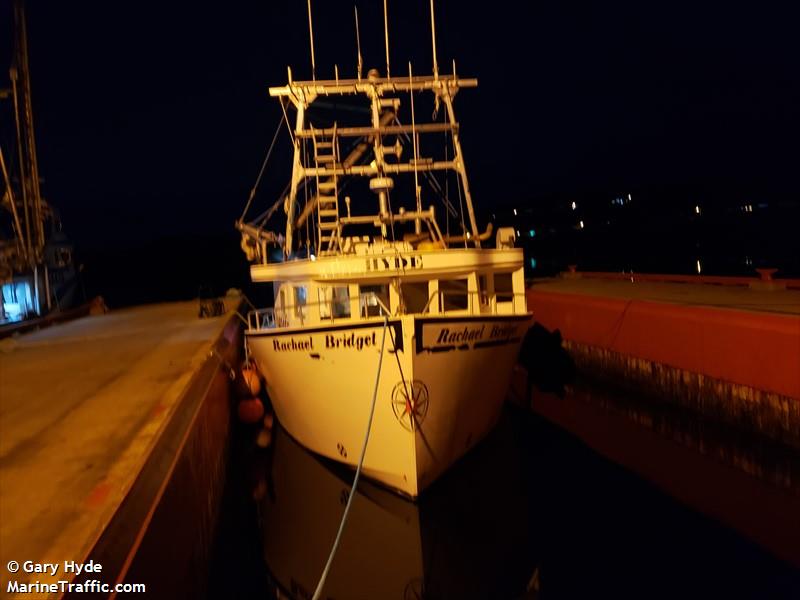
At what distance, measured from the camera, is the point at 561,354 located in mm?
15258

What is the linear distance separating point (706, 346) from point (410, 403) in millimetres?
6272

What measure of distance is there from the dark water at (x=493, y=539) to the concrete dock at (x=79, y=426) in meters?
2.08

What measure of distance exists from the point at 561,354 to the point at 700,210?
51087 millimetres

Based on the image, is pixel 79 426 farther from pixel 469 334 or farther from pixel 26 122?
pixel 26 122

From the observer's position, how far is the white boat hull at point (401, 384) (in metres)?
8.51

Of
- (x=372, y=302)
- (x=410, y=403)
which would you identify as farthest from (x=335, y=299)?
(x=410, y=403)

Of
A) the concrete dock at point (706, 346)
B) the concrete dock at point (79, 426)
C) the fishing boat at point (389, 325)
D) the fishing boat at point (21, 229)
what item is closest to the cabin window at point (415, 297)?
the fishing boat at point (389, 325)

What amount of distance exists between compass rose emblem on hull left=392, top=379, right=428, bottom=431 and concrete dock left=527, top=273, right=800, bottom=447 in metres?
5.67

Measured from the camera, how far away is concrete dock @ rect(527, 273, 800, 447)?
397 inches

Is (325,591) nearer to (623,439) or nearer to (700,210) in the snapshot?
(623,439)

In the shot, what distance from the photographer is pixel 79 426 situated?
7992 millimetres

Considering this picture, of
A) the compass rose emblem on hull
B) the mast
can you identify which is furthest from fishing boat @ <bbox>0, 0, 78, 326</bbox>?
the compass rose emblem on hull

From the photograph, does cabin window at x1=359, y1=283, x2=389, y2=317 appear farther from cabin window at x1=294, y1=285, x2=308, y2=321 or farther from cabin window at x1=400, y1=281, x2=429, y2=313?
cabin window at x1=294, y1=285, x2=308, y2=321

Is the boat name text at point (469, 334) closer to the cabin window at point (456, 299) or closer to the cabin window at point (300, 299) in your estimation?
the cabin window at point (456, 299)
